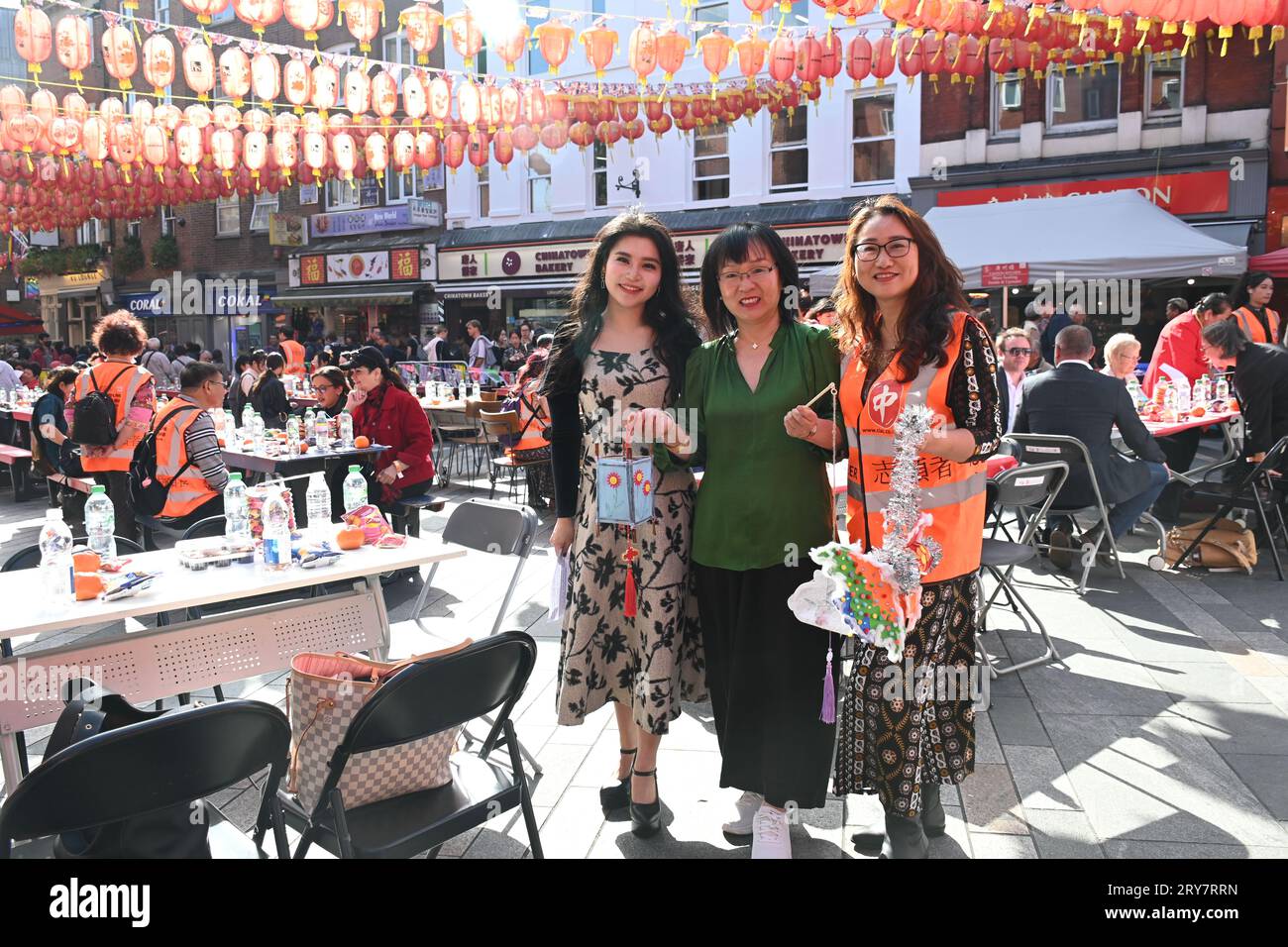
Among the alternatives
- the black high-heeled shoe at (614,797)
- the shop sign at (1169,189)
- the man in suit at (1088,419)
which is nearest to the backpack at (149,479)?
the black high-heeled shoe at (614,797)

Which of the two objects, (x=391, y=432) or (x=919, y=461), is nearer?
(x=919, y=461)

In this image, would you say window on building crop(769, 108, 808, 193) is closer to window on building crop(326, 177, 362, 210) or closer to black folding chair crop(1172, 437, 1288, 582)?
window on building crop(326, 177, 362, 210)

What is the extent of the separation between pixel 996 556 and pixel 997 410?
182cm

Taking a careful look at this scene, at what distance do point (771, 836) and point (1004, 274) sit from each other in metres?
9.09

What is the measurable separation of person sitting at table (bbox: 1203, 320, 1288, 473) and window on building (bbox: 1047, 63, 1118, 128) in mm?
9120

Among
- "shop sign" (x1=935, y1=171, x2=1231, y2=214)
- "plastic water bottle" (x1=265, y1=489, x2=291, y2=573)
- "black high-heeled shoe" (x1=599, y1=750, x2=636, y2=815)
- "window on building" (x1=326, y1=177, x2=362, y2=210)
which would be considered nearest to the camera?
"black high-heeled shoe" (x1=599, y1=750, x2=636, y2=815)

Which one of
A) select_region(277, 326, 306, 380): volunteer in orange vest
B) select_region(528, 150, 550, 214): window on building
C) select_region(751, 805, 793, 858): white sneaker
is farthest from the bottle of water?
select_region(528, 150, 550, 214): window on building

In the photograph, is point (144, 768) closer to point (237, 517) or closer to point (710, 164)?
point (237, 517)

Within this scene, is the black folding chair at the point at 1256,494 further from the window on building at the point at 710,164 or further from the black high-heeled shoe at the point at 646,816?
the window on building at the point at 710,164

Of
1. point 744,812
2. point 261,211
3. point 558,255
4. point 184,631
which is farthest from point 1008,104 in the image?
point 261,211

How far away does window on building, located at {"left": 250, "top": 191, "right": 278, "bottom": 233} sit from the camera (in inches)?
911

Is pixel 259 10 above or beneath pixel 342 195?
beneath

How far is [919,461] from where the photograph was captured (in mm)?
2498
